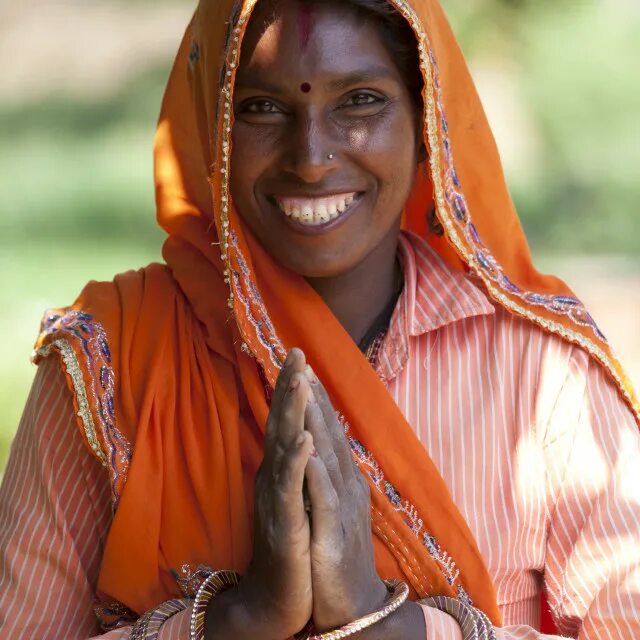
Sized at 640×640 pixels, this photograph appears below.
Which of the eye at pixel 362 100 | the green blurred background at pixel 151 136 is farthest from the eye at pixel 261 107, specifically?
the green blurred background at pixel 151 136

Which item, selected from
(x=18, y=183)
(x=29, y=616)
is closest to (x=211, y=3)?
(x=29, y=616)

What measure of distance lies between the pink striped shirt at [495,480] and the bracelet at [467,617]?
5 centimetres

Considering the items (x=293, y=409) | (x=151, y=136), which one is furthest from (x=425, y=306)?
(x=151, y=136)

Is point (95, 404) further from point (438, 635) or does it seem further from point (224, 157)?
point (438, 635)

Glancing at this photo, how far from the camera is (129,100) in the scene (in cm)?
796

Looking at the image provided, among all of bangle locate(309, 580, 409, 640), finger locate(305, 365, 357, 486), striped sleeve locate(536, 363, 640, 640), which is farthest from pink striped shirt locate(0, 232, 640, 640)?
finger locate(305, 365, 357, 486)

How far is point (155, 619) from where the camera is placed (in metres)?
2.30

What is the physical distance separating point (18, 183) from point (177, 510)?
525 centimetres

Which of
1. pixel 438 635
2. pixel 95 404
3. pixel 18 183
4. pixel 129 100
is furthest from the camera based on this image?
pixel 129 100

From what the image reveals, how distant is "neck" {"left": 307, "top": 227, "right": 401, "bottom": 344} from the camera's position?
261cm

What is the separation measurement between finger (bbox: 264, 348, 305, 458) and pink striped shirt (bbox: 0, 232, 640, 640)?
0.49 meters

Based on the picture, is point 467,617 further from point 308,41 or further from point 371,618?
point 308,41

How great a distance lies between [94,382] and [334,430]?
53 centimetres

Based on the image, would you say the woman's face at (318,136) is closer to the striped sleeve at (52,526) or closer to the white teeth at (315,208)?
the white teeth at (315,208)
